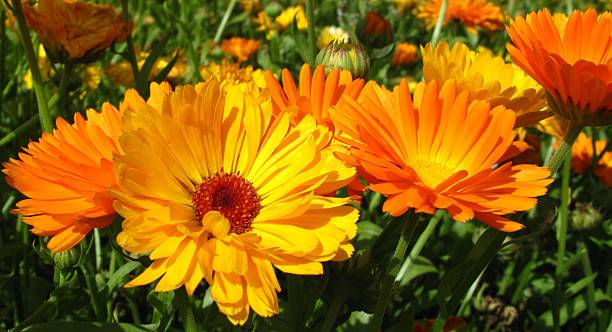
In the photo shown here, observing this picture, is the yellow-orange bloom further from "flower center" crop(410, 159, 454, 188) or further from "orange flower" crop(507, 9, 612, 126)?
"flower center" crop(410, 159, 454, 188)

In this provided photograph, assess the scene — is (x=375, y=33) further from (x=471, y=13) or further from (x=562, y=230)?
(x=471, y=13)

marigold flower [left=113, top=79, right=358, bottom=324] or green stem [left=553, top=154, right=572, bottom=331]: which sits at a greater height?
marigold flower [left=113, top=79, right=358, bottom=324]

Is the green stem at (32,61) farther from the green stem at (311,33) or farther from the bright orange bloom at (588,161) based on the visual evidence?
the bright orange bloom at (588,161)

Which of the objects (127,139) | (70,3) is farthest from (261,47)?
(127,139)

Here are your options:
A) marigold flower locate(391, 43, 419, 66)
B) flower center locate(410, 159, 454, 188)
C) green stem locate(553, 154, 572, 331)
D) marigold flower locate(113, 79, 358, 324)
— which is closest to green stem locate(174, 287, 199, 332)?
marigold flower locate(113, 79, 358, 324)

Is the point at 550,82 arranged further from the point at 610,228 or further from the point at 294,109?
the point at 610,228

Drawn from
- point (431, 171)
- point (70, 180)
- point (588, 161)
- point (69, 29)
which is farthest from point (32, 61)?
point (588, 161)
